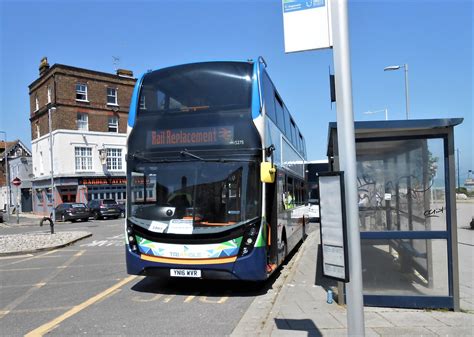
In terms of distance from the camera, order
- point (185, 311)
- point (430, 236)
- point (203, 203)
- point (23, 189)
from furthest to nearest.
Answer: point (23, 189), point (203, 203), point (185, 311), point (430, 236)

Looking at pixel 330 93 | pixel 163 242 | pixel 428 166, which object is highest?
pixel 330 93

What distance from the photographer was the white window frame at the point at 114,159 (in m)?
41.2

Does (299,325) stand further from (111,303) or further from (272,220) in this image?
(111,303)

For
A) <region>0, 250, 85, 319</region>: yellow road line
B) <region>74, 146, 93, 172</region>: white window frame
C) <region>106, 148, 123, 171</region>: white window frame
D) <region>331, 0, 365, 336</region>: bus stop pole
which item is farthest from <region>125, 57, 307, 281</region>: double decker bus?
<region>106, 148, 123, 171</region>: white window frame

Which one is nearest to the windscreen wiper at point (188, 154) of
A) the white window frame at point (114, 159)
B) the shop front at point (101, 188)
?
the shop front at point (101, 188)

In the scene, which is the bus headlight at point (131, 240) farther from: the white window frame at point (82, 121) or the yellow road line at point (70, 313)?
the white window frame at point (82, 121)

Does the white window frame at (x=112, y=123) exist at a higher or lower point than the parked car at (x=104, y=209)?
higher

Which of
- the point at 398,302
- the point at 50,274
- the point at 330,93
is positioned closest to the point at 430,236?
the point at 398,302

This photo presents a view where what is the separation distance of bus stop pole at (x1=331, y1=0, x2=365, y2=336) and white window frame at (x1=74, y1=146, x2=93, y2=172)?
38.7 m

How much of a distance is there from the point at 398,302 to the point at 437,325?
815 millimetres

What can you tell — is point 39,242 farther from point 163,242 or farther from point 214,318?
point 214,318

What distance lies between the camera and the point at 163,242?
722 cm

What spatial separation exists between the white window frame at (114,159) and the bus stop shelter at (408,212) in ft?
123

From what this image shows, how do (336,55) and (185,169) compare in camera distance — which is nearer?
(336,55)
